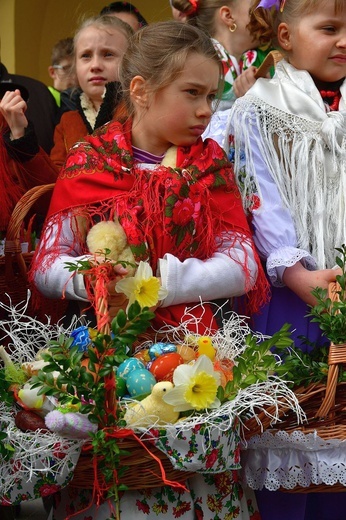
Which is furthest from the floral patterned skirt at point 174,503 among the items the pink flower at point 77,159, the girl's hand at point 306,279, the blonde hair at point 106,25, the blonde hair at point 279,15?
the blonde hair at point 106,25

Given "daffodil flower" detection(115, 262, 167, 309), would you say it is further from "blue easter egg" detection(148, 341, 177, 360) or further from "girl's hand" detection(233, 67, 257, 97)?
"girl's hand" detection(233, 67, 257, 97)

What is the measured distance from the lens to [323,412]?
2.58 m

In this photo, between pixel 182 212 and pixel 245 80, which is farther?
pixel 245 80

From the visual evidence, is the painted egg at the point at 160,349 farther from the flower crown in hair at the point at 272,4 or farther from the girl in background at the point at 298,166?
the flower crown in hair at the point at 272,4

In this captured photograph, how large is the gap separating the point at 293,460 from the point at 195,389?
1.61ft

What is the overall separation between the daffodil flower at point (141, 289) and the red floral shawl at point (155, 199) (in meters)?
0.26

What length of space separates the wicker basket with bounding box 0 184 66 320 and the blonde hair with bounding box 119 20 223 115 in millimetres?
414

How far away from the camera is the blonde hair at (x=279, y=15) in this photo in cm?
302

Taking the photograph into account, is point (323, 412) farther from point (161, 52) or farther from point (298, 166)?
point (161, 52)

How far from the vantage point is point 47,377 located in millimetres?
2250

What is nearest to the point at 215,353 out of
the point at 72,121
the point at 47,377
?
the point at 47,377

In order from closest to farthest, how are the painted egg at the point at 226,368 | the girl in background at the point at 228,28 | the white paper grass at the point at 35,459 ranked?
the white paper grass at the point at 35,459, the painted egg at the point at 226,368, the girl in background at the point at 228,28

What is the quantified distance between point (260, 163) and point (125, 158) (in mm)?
449

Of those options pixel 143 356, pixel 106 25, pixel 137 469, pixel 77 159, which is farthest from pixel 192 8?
pixel 137 469
